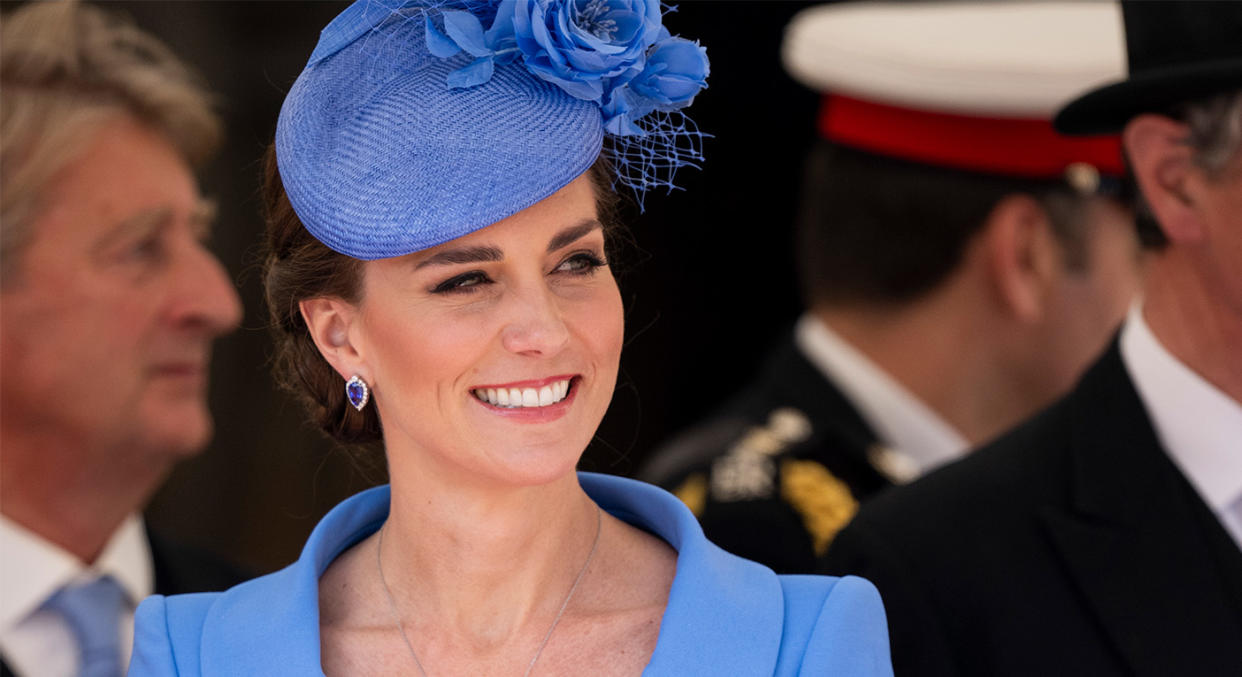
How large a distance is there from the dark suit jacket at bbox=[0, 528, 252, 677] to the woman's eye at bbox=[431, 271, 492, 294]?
4.15ft

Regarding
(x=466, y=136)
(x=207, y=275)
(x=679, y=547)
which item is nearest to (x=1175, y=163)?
(x=679, y=547)

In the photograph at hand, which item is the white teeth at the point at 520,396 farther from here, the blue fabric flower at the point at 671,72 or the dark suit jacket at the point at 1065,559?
the dark suit jacket at the point at 1065,559

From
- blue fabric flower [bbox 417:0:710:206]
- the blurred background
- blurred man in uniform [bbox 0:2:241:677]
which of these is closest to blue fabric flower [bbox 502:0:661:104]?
blue fabric flower [bbox 417:0:710:206]

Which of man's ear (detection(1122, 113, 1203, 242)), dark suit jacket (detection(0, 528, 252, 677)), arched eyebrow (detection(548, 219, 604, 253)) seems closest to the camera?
arched eyebrow (detection(548, 219, 604, 253))

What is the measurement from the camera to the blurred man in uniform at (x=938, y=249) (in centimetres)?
394

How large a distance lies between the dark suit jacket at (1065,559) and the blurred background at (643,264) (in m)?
1.49

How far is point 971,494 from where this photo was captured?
2.83 m

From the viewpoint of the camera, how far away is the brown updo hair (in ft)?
7.39

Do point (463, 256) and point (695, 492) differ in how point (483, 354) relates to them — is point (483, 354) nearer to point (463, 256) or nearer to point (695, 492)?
point (463, 256)

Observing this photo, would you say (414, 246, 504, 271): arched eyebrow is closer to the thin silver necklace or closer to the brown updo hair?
the brown updo hair

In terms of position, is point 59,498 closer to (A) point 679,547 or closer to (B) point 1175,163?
(A) point 679,547

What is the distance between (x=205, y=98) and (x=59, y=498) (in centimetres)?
88

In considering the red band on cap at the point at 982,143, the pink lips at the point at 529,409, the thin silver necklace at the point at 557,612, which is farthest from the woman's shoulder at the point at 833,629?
the red band on cap at the point at 982,143

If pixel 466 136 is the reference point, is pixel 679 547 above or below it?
below
